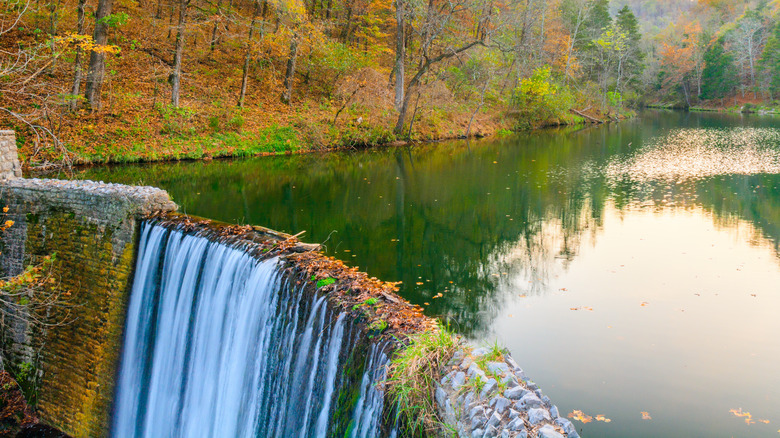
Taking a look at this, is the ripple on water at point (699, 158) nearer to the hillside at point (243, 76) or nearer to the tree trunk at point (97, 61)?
the hillside at point (243, 76)

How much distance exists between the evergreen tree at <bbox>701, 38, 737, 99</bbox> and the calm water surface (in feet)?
156

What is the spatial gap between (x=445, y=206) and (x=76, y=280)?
391 inches

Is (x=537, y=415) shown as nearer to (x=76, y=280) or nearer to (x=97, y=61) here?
(x=76, y=280)

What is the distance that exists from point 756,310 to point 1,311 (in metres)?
13.0

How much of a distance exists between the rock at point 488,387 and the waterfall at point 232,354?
1.21 m

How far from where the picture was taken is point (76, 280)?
9.53 metres

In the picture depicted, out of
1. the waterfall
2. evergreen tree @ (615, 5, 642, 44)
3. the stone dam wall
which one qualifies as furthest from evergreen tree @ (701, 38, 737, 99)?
the waterfall

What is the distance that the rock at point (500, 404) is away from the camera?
409 centimetres

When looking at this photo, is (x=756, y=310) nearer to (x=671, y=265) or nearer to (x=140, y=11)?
(x=671, y=265)

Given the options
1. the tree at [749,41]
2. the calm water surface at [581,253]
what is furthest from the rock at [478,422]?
the tree at [749,41]

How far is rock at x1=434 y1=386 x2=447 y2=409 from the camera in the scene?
4597 mm

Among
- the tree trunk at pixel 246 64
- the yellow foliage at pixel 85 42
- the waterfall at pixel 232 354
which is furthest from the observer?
→ the tree trunk at pixel 246 64

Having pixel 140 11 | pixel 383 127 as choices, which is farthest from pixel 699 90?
pixel 140 11

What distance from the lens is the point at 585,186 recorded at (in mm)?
19562
